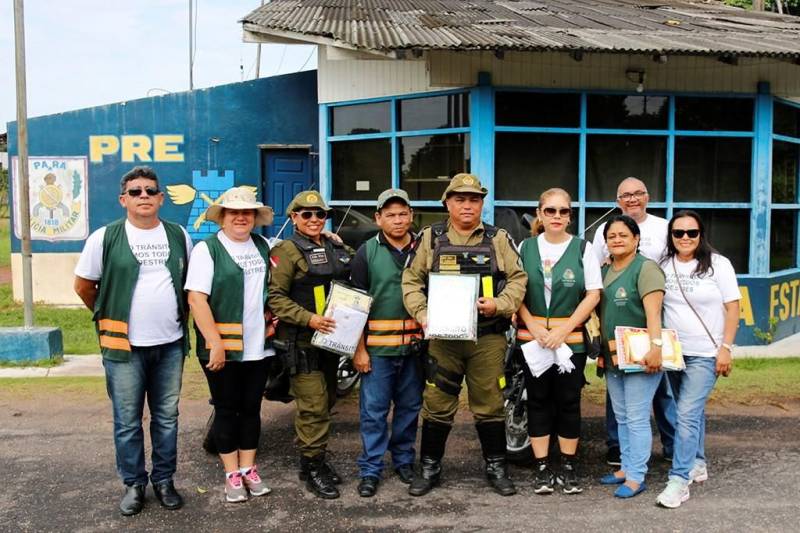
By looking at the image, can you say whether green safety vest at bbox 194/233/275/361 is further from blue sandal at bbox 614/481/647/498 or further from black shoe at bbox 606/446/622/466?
black shoe at bbox 606/446/622/466

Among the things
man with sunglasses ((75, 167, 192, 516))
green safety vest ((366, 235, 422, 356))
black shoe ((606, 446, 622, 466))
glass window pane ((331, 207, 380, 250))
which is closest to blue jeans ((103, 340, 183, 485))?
man with sunglasses ((75, 167, 192, 516))

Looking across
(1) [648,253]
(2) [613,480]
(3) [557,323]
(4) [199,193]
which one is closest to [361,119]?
(4) [199,193]

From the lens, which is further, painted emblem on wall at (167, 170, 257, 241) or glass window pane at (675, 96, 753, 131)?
painted emblem on wall at (167, 170, 257, 241)

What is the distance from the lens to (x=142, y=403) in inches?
164

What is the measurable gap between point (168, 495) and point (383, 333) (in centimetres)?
151

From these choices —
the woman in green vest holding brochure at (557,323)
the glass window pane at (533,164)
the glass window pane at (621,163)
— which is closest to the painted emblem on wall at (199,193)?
the glass window pane at (533,164)

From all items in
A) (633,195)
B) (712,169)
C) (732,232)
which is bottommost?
(732,232)

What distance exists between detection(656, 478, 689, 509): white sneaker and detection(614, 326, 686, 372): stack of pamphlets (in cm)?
66

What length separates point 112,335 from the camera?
3.98m

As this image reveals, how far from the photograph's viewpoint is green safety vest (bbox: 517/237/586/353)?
425cm

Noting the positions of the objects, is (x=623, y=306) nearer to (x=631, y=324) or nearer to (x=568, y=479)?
(x=631, y=324)

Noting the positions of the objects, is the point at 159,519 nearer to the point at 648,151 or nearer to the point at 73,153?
the point at 648,151

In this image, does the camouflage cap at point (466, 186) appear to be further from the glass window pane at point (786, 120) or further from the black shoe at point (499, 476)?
the glass window pane at point (786, 120)

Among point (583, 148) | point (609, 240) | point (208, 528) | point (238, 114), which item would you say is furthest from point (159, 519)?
point (238, 114)
